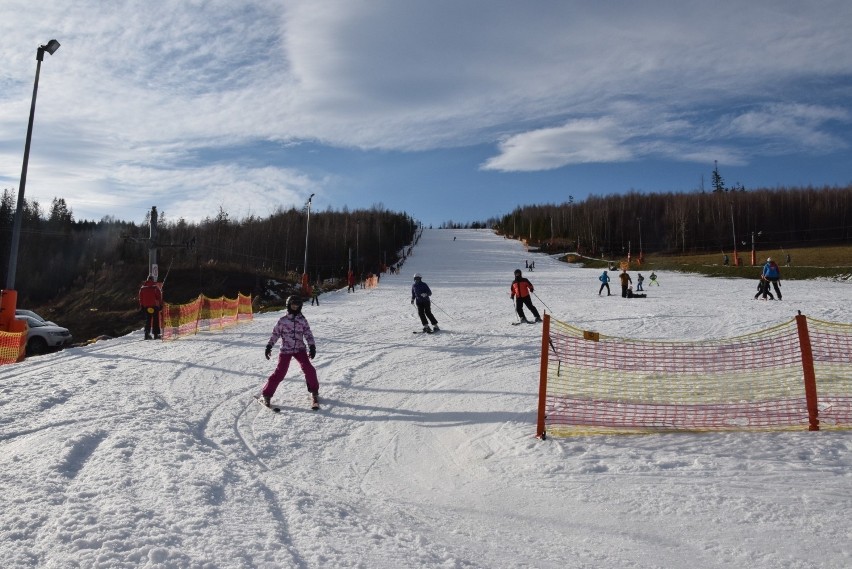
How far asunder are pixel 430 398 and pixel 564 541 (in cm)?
436

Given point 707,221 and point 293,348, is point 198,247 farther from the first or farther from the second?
point 707,221

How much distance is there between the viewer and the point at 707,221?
9475 cm

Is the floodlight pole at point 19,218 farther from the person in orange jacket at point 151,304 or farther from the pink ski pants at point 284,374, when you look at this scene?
the pink ski pants at point 284,374

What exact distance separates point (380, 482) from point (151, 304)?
11881 mm

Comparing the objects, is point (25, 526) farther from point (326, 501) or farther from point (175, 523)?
point (326, 501)

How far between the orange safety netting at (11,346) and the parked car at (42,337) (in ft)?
23.0

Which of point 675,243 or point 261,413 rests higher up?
point 675,243

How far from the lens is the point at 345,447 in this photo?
6.27 meters

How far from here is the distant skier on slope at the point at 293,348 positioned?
7801 mm

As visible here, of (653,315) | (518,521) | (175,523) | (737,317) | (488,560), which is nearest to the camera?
(488,560)

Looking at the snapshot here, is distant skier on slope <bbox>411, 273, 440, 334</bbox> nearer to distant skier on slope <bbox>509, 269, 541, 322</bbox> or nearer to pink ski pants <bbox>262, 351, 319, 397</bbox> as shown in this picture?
distant skier on slope <bbox>509, 269, 541, 322</bbox>

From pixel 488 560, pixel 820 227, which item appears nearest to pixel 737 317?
pixel 488 560

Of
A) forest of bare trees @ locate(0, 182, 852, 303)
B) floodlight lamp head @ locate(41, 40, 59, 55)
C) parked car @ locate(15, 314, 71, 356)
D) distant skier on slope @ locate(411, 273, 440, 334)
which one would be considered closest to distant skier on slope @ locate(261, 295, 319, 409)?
distant skier on slope @ locate(411, 273, 440, 334)

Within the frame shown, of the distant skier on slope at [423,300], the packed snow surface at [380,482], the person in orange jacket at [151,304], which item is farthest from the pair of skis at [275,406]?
the person in orange jacket at [151,304]
